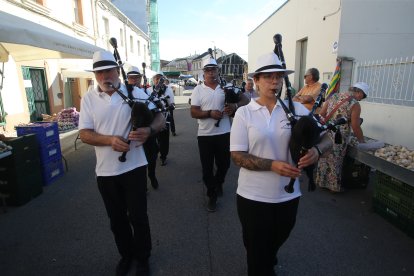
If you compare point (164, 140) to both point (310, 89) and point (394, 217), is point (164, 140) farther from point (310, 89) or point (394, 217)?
point (394, 217)

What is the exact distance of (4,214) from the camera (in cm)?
412

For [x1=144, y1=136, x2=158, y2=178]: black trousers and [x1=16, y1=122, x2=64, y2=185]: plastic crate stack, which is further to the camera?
[x1=16, y1=122, x2=64, y2=185]: plastic crate stack

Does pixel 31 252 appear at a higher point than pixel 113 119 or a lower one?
lower

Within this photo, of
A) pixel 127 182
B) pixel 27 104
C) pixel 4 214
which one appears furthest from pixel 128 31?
pixel 127 182

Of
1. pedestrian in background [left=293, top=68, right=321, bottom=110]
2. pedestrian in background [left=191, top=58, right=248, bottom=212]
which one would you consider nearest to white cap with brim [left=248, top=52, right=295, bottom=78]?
pedestrian in background [left=191, top=58, right=248, bottom=212]

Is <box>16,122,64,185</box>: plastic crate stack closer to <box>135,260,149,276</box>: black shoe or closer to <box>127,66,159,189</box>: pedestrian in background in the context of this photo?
<box>127,66,159,189</box>: pedestrian in background

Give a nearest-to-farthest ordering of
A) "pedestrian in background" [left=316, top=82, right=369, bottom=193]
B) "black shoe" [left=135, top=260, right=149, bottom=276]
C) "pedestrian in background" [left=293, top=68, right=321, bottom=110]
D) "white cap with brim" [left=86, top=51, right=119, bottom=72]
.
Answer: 1. "white cap with brim" [left=86, top=51, right=119, bottom=72]
2. "black shoe" [left=135, top=260, right=149, bottom=276]
3. "pedestrian in background" [left=316, top=82, right=369, bottom=193]
4. "pedestrian in background" [left=293, top=68, right=321, bottom=110]

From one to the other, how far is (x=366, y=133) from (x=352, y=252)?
4346 millimetres

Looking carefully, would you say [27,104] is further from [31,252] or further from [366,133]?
[366,133]

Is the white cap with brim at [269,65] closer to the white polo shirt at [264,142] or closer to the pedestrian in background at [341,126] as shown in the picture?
the white polo shirt at [264,142]

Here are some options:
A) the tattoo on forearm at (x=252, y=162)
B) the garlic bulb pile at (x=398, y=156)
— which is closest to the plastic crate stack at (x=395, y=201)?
the garlic bulb pile at (x=398, y=156)

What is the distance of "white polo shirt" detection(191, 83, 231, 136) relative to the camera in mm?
3951

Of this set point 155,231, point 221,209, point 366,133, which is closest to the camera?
point 155,231

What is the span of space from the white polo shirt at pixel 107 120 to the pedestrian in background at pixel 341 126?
314cm
